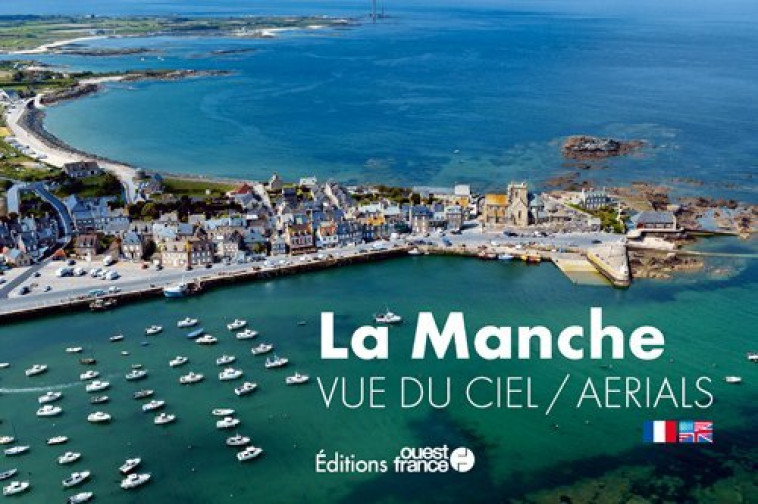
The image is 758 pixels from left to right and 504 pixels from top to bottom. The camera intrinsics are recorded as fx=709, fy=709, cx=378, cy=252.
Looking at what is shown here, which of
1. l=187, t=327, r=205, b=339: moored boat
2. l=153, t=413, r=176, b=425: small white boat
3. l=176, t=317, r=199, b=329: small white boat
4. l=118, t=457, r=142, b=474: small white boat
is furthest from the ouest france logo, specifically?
l=176, t=317, r=199, b=329: small white boat

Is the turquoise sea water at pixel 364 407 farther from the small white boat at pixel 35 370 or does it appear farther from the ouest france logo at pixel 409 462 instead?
the small white boat at pixel 35 370

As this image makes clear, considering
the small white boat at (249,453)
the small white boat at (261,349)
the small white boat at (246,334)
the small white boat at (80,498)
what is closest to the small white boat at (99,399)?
the small white boat at (80,498)

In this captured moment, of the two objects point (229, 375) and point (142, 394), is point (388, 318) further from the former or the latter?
point (142, 394)

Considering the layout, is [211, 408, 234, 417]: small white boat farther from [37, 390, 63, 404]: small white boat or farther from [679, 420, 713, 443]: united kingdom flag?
[679, 420, 713, 443]: united kingdom flag

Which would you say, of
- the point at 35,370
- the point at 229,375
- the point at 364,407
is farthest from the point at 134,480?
A: the point at 35,370

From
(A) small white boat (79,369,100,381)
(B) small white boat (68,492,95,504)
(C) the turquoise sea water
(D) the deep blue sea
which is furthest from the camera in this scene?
(D) the deep blue sea
